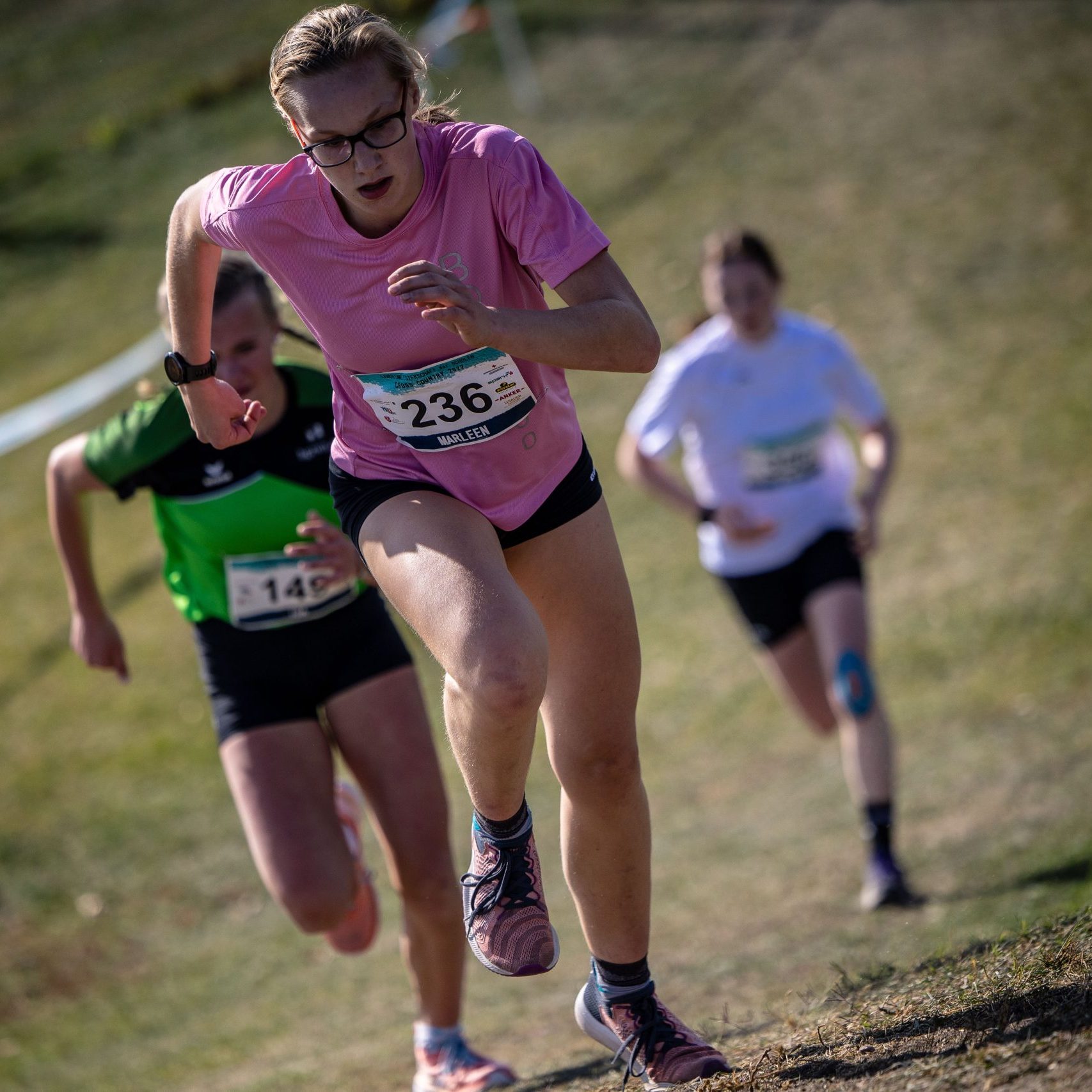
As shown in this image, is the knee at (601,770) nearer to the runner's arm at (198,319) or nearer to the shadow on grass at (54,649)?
the runner's arm at (198,319)

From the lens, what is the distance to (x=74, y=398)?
14.4m

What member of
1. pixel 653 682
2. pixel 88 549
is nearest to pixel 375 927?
pixel 88 549

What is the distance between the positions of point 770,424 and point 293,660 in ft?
9.49

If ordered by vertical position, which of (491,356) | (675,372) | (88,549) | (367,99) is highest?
(367,99)

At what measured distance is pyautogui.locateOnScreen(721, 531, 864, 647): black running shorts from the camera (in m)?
5.76

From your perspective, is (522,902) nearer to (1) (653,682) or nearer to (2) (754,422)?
(2) (754,422)

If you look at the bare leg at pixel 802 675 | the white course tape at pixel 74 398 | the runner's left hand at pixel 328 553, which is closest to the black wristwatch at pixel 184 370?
the runner's left hand at pixel 328 553

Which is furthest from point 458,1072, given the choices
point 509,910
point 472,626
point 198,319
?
point 198,319

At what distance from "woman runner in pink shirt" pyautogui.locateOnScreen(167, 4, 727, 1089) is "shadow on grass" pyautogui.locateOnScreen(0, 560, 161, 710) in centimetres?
780

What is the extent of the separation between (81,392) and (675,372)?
10.1 meters

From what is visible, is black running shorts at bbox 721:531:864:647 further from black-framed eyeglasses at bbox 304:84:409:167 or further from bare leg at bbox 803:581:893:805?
black-framed eyeglasses at bbox 304:84:409:167

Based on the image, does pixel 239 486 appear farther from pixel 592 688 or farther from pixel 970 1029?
pixel 970 1029

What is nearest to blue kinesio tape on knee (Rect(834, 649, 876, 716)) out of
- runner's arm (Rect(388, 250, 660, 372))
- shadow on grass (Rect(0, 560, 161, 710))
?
runner's arm (Rect(388, 250, 660, 372))

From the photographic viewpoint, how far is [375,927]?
457 centimetres
